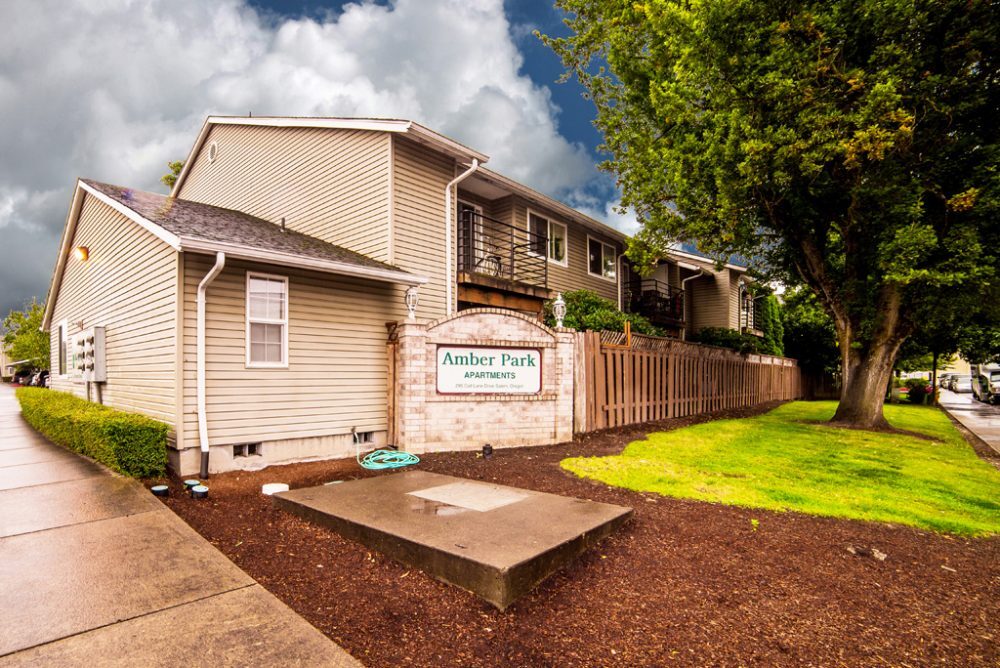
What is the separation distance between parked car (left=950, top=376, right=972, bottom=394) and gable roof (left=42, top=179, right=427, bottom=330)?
51.4 meters

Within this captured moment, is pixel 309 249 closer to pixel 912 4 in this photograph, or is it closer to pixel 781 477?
pixel 781 477

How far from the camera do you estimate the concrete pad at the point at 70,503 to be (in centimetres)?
512

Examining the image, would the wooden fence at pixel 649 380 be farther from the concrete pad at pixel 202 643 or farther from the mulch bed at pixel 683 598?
the concrete pad at pixel 202 643

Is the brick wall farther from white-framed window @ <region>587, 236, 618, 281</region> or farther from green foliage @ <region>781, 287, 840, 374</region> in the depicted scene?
green foliage @ <region>781, 287, 840, 374</region>

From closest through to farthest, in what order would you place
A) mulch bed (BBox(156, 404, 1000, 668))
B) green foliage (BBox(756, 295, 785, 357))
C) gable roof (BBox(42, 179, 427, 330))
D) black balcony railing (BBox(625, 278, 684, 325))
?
mulch bed (BBox(156, 404, 1000, 668))
gable roof (BBox(42, 179, 427, 330))
black balcony railing (BBox(625, 278, 684, 325))
green foliage (BBox(756, 295, 785, 357))

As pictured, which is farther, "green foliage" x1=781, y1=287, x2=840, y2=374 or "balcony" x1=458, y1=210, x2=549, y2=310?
"green foliage" x1=781, y1=287, x2=840, y2=374

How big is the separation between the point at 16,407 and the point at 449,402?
19.0 meters

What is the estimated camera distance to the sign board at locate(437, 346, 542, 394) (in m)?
9.09

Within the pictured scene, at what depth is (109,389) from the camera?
10.7 metres

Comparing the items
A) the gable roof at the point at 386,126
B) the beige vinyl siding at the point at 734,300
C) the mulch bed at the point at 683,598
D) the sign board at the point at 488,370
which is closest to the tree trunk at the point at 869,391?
the sign board at the point at 488,370

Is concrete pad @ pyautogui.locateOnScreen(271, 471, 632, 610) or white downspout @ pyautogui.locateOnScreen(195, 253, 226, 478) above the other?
white downspout @ pyautogui.locateOnScreen(195, 253, 226, 478)

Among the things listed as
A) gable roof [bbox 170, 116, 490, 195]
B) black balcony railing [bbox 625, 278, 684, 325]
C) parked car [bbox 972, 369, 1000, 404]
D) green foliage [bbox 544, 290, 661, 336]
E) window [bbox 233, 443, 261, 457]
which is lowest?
parked car [bbox 972, 369, 1000, 404]

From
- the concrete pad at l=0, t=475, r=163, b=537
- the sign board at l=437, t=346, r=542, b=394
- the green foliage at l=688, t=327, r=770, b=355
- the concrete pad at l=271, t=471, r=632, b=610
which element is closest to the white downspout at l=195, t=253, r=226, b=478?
the concrete pad at l=0, t=475, r=163, b=537

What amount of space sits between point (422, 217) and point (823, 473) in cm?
885
